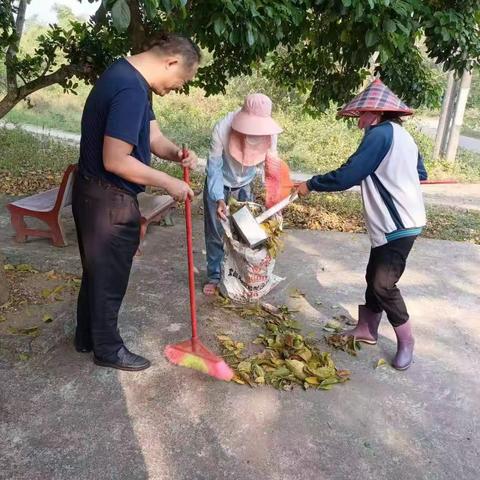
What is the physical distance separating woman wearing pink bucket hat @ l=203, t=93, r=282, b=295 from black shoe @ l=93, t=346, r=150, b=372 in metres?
1.13

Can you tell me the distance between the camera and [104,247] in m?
2.56

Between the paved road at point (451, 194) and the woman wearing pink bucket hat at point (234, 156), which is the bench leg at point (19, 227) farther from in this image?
the paved road at point (451, 194)

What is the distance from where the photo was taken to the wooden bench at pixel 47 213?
462 centimetres

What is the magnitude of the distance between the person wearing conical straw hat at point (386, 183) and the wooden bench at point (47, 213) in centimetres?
252

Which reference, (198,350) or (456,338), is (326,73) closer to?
(456,338)

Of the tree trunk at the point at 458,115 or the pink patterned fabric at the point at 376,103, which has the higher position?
the pink patterned fabric at the point at 376,103

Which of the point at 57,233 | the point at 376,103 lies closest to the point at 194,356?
the point at 376,103

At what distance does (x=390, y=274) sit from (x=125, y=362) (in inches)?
62.2

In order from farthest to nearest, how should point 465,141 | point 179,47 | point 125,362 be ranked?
point 465,141 → point 125,362 → point 179,47

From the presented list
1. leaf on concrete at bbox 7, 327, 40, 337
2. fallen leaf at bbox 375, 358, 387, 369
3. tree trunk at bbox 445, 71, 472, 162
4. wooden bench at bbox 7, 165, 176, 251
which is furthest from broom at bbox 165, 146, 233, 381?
tree trunk at bbox 445, 71, 472, 162

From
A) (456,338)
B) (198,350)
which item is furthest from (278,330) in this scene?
(456,338)

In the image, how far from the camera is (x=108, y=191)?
2484 millimetres

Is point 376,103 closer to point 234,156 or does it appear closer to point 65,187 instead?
point 234,156

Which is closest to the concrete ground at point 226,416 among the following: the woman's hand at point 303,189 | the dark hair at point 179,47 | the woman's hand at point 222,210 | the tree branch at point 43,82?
the woman's hand at point 222,210
